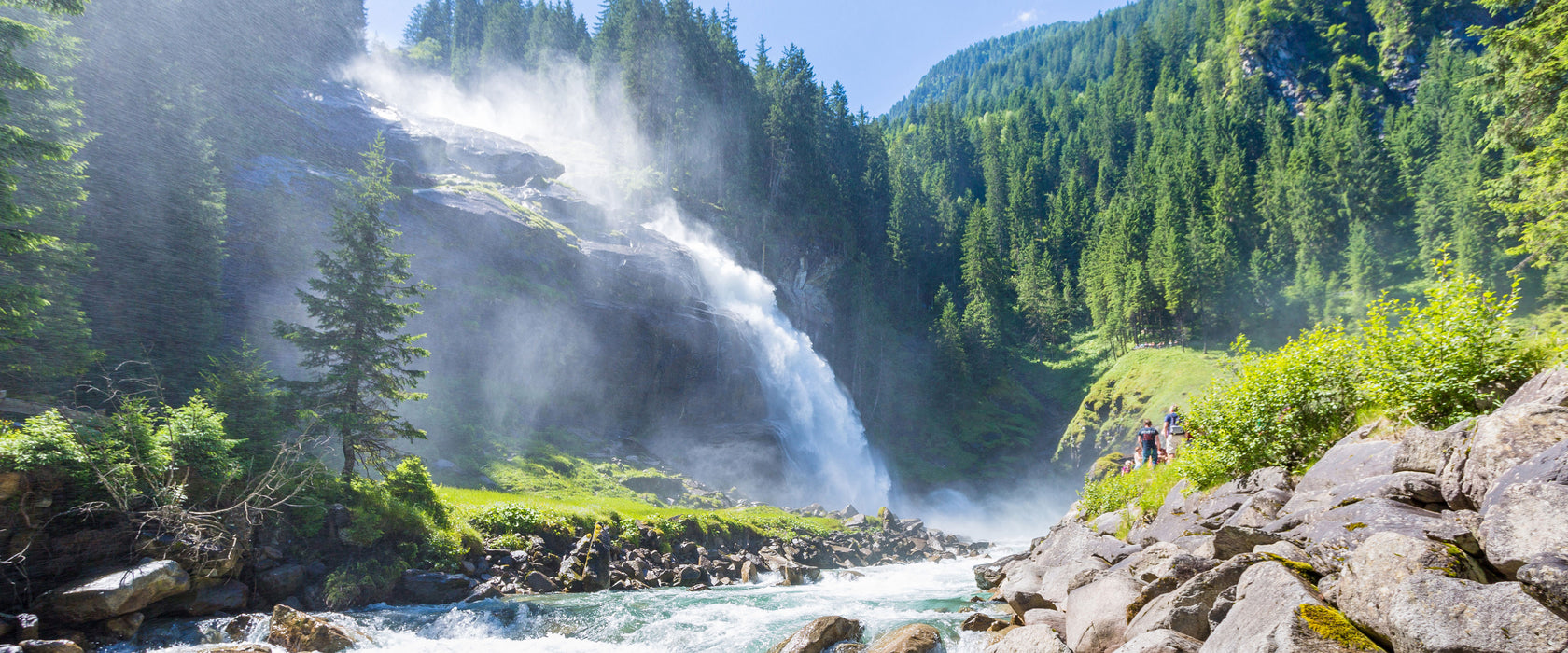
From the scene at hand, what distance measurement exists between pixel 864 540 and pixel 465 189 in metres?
37.9

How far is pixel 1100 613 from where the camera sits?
27.1 ft

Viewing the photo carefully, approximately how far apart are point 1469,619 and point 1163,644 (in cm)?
225

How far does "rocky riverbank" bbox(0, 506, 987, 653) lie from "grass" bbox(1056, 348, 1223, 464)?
30.5m

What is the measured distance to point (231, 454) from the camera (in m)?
14.2

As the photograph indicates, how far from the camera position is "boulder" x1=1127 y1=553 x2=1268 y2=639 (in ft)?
21.4

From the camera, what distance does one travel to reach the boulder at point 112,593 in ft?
32.9

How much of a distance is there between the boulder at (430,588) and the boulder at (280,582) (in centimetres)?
206

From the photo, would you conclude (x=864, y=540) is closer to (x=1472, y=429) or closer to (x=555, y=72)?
(x=1472, y=429)

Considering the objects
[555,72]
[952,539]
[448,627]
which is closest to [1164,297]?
[952,539]

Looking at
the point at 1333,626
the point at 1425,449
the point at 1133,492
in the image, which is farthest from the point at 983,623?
the point at 1333,626

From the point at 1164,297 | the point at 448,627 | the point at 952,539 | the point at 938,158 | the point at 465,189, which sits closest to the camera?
the point at 448,627


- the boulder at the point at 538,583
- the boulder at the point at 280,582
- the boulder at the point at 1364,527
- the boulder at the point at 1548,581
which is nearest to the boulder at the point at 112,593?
the boulder at the point at 280,582

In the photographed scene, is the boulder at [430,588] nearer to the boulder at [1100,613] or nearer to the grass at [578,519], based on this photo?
the grass at [578,519]

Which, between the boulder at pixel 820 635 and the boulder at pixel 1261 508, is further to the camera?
the boulder at pixel 820 635
